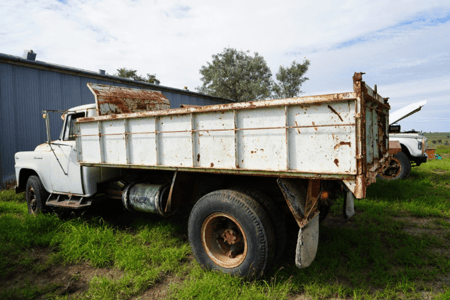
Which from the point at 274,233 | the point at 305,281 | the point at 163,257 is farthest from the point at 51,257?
the point at 305,281

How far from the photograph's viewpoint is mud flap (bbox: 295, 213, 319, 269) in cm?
285

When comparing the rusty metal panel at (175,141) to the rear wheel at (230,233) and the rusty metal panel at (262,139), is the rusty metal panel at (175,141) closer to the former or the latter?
the rear wheel at (230,233)

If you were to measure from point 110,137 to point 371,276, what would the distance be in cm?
399

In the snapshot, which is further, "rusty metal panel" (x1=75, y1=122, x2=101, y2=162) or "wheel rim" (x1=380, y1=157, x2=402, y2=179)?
"wheel rim" (x1=380, y1=157, x2=402, y2=179)

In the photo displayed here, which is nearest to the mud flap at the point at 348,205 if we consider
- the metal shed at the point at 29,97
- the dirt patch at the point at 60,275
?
the dirt patch at the point at 60,275

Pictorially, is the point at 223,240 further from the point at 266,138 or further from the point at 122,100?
the point at 122,100

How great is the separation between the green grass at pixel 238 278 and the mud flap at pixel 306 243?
1.10 ft

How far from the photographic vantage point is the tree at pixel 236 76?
88.4 ft

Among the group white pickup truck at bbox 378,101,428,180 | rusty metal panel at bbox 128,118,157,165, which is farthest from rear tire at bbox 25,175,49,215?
white pickup truck at bbox 378,101,428,180

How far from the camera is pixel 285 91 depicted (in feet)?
91.4

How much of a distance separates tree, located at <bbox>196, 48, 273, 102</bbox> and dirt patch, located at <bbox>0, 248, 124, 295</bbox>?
24.1 m

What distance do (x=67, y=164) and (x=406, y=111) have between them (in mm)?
9618

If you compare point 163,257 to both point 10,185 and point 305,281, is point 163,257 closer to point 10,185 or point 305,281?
point 305,281

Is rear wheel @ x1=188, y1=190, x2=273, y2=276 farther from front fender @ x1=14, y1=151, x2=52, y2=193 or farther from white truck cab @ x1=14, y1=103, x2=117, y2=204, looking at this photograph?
front fender @ x1=14, y1=151, x2=52, y2=193
